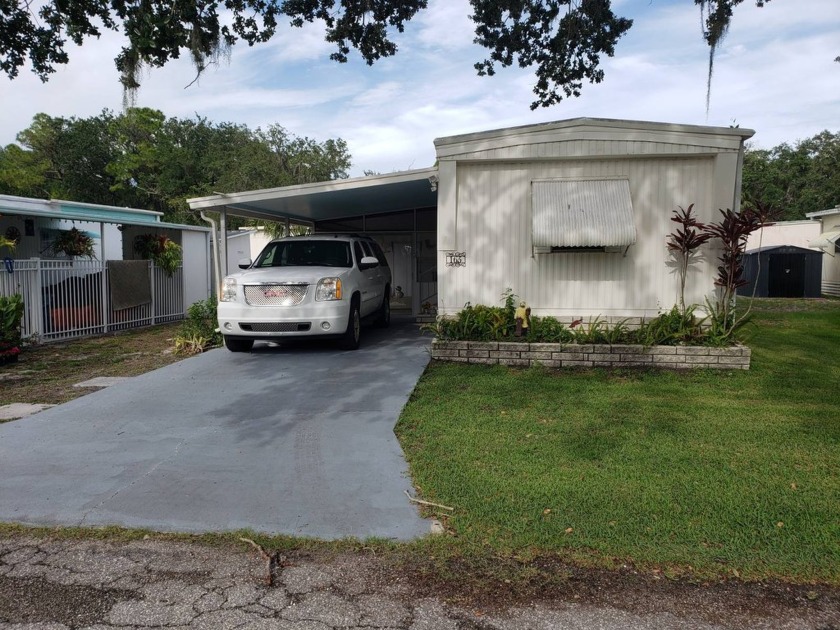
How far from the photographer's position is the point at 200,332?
37.5 ft

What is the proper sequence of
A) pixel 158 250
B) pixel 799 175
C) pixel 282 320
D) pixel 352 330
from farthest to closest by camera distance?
1. pixel 799 175
2. pixel 158 250
3. pixel 352 330
4. pixel 282 320

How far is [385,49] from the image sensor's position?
11445 mm

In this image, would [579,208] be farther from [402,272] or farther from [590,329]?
[402,272]

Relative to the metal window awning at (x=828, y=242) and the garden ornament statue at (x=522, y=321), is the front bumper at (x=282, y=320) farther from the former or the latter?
the metal window awning at (x=828, y=242)

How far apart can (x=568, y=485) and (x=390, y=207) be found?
10403 mm

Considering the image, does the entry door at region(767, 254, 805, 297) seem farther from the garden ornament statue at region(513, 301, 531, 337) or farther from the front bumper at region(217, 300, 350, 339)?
the front bumper at region(217, 300, 350, 339)

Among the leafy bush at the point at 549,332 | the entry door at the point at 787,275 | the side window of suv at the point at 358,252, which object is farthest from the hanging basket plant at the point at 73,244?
the entry door at the point at 787,275

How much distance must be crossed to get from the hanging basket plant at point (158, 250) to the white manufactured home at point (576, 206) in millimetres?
6761

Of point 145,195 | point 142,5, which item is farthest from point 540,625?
point 145,195

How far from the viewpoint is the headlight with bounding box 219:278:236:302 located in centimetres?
953

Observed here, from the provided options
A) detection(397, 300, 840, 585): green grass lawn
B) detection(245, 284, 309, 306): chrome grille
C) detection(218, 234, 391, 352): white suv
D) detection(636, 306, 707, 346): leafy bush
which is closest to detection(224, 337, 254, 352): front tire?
detection(218, 234, 391, 352): white suv

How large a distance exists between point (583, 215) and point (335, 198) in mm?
4469

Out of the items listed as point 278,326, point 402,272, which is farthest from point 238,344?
point 402,272

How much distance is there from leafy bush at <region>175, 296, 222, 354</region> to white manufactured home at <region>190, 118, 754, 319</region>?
8.73 feet
